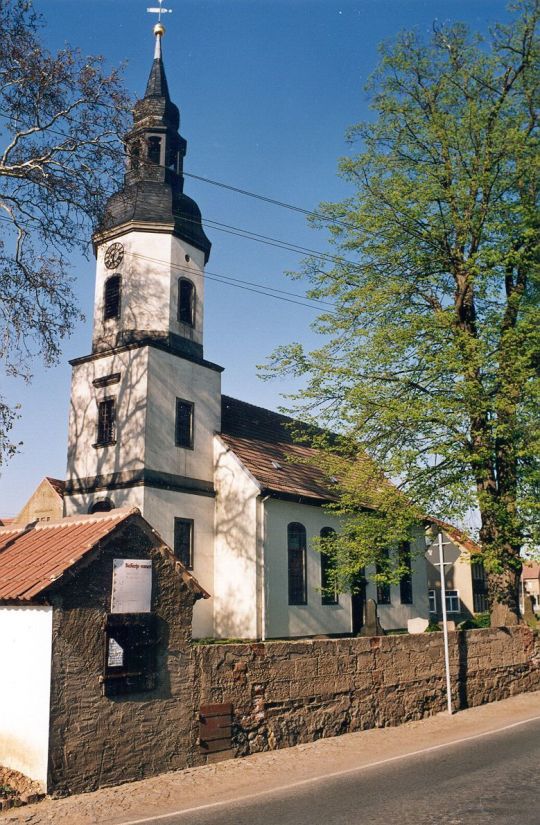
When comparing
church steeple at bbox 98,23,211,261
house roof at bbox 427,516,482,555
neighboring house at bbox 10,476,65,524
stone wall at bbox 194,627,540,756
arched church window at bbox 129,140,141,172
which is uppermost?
church steeple at bbox 98,23,211,261

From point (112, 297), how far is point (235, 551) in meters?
10.1

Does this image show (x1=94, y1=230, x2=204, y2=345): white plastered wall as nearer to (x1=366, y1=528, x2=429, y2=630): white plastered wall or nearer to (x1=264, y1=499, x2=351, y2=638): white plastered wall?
(x1=264, y1=499, x2=351, y2=638): white plastered wall

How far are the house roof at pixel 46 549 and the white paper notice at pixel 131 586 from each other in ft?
1.80

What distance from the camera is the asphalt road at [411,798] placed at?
282 inches

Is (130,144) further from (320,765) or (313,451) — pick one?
(313,451)

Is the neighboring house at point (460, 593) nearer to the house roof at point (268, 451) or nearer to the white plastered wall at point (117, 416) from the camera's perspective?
the house roof at point (268, 451)

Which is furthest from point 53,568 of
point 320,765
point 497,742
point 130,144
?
point 130,144

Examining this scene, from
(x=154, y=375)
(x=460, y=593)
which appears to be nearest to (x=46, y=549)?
(x=154, y=375)

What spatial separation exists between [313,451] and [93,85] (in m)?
19.3

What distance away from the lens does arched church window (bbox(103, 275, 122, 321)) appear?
25703mm

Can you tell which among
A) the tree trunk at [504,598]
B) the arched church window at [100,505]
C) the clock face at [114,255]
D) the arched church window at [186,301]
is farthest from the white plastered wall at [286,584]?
the clock face at [114,255]

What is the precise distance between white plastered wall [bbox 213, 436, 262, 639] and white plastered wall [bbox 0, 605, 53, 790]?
48.7 feet

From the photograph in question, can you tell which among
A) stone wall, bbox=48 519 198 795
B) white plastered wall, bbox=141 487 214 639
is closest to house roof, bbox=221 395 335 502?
white plastered wall, bbox=141 487 214 639

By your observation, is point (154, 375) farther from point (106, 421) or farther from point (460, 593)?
point (460, 593)
